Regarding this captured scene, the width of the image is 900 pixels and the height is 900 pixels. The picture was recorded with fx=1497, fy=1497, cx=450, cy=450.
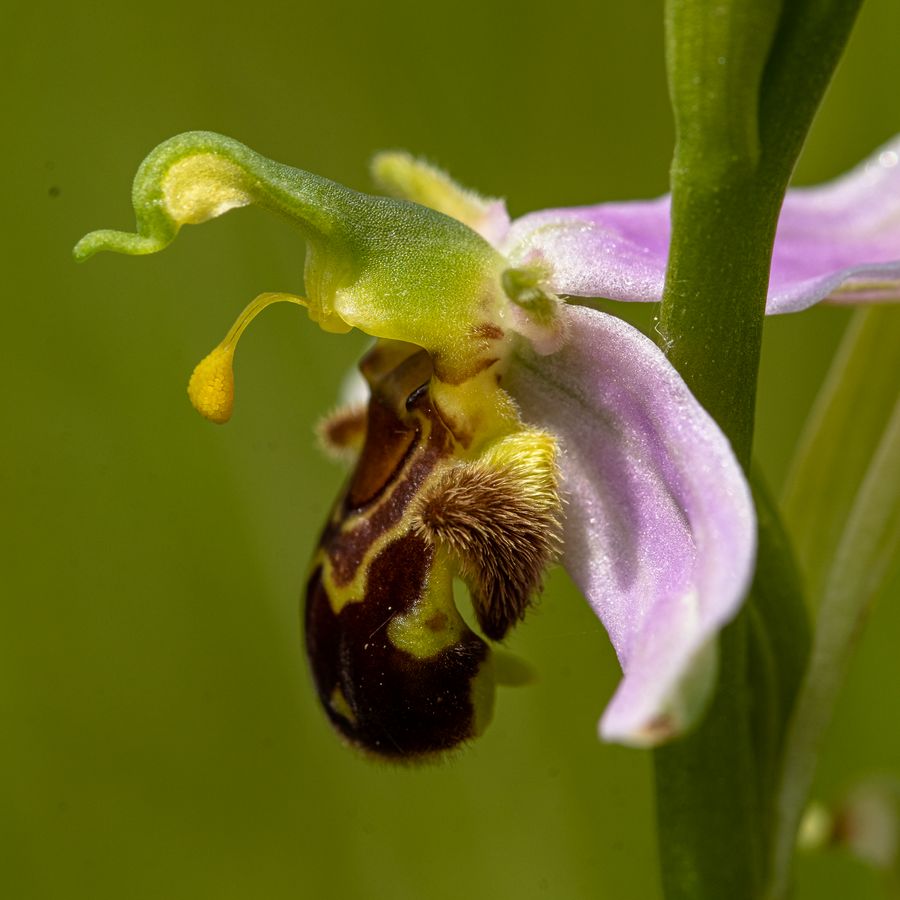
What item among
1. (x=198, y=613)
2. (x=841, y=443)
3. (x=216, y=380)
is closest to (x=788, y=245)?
(x=841, y=443)

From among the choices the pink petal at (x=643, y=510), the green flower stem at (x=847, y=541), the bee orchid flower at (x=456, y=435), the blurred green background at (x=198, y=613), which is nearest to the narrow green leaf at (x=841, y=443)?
the green flower stem at (x=847, y=541)

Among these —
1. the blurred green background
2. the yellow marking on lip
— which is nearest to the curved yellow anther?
the yellow marking on lip

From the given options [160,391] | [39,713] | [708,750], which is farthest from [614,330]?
[39,713]

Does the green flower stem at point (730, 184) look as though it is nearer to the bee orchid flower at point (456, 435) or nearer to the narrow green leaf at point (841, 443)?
the bee orchid flower at point (456, 435)

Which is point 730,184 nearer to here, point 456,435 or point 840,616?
point 456,435

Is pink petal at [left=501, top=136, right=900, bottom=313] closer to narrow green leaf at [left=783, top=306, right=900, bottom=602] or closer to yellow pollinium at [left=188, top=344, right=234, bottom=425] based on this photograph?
narrow green leaf at [left=783, top=306, right=900, bottom=602]
